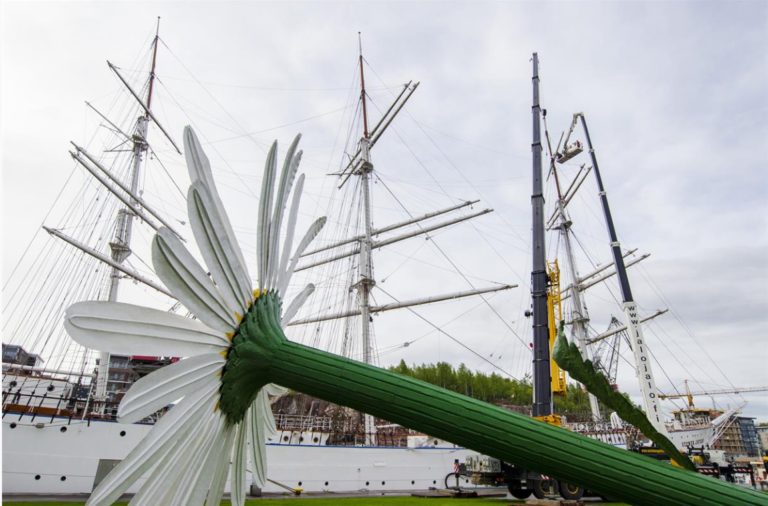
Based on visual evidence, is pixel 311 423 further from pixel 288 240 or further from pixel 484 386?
pixel 484 386

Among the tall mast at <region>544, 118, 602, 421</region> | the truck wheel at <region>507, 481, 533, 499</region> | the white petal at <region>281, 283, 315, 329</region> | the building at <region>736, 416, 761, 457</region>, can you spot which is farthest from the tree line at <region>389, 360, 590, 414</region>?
the building at <region>736, 416, 761, 457</region>

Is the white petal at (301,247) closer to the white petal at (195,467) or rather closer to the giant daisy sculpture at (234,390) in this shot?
the giant daisy sculpture at (234,390)

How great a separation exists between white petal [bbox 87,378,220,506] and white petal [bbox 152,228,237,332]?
0.66 ft

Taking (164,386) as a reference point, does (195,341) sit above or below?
above

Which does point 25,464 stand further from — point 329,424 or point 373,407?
point 373,407

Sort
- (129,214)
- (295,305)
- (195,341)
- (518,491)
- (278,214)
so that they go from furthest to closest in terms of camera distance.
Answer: (129,214) < (518,491) < (295,305) < (278,214) < (195,341)

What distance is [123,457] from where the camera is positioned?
14.7 metres

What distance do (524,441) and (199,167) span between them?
3.98 feet

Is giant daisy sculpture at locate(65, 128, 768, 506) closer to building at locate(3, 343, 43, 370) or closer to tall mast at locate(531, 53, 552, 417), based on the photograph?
tall mast at locate(531, 53, 552, 417)

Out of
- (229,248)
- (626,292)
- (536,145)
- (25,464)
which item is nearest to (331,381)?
(229,248)

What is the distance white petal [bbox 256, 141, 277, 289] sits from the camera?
4.80 feet

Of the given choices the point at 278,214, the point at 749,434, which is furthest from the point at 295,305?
the point at 749,434

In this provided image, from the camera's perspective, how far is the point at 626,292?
12734mm

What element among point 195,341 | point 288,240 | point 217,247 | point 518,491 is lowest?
point 518,491
